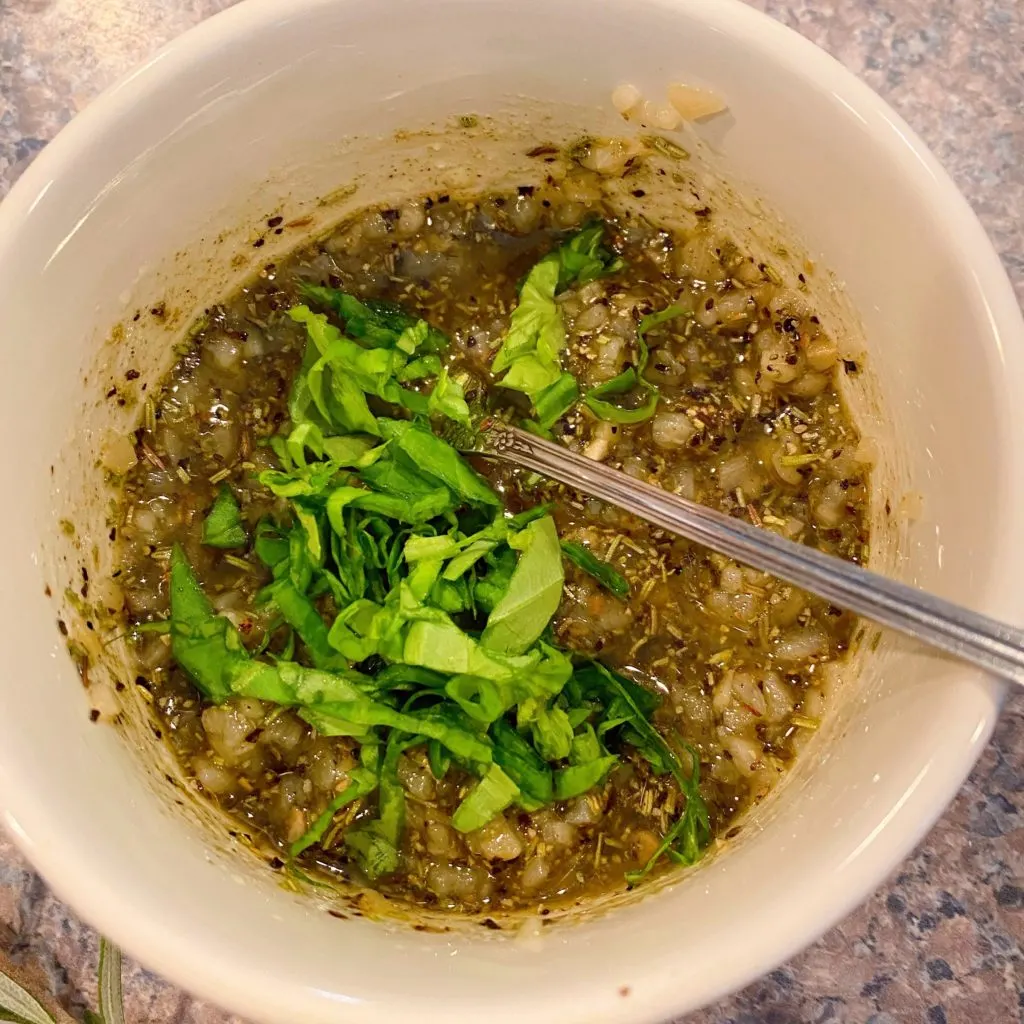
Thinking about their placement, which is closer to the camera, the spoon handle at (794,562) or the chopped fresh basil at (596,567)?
the spoon handle at (794,562)

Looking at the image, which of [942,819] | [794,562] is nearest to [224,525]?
[794,562]

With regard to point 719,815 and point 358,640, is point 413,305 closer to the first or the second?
point 358,640

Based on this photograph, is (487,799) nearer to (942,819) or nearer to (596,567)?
(596,567)

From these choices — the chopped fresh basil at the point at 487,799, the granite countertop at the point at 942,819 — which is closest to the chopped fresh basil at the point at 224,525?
the chopped fresh basil at the point at 487,799

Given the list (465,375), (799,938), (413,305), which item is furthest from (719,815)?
(413,305)

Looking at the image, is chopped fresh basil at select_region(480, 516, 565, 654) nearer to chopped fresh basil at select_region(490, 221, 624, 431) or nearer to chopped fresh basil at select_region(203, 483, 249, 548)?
chopped fresh basil at select_region(490, 221, 624, 431)

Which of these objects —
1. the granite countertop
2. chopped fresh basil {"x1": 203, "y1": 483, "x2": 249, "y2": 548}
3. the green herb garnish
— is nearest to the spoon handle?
the green herb garnish

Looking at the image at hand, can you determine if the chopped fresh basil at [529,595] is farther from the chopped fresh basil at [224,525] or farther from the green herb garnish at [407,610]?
the chopped fresh basil at [224,525]
